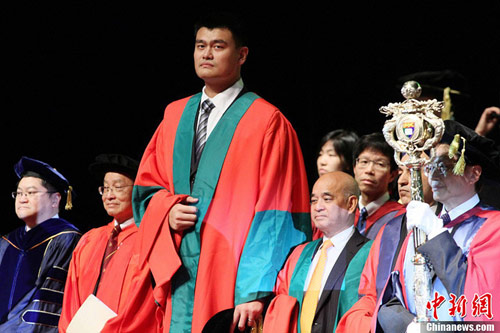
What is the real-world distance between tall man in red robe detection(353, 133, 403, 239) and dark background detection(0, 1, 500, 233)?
2.91 feet

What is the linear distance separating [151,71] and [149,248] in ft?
8.33

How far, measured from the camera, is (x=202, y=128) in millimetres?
3812

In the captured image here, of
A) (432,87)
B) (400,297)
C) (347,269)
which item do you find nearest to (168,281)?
(347,269)

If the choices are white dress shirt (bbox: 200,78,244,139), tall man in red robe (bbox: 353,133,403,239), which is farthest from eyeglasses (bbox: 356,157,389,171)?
white dress shirt (bbox: 200,78,244,139)

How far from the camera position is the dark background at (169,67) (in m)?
5.17

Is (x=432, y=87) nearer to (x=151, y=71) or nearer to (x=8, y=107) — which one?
(x=151, y=71)

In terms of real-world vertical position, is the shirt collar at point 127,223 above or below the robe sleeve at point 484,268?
above

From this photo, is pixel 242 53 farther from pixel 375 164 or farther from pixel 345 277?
pixel 345 277

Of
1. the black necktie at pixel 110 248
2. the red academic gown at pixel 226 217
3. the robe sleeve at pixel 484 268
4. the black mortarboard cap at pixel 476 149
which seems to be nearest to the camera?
the robe sleeve at pixel 484 268

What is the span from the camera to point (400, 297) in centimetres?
303

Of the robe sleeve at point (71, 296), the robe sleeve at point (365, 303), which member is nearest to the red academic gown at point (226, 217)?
the robe sleeve at point (365, 303)

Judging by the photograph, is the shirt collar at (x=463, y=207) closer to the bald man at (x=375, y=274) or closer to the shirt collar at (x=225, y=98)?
the bald man at (x=375, y=274)

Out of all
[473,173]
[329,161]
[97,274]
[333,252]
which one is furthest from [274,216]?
[97,274]

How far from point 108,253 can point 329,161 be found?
149 centimetres
